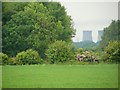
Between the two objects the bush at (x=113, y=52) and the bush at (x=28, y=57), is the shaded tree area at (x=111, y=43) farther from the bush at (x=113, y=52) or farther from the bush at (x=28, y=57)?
the bush at (x=28, y=57)

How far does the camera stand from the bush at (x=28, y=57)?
38.9 ft

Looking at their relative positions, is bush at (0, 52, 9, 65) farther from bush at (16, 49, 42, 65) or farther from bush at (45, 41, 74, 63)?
bush at (45, 41, 74, 63)

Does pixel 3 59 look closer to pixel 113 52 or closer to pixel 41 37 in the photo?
pixel 41 37

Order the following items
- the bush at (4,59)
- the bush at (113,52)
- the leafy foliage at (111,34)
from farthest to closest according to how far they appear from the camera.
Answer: the leafy foliage at (111,34)
the bush at (113,52)
the bush at (4,59)

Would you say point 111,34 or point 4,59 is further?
point 111,34

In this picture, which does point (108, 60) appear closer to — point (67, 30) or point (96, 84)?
point (67, 30)

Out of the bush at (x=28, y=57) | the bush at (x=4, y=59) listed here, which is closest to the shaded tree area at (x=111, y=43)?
the bush at (x=28, y=57)

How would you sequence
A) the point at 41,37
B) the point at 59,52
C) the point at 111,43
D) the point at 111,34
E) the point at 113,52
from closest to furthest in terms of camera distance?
1. the point at 59,52
2. the point at 113,52
3. the point at 111,43
4. the point at 41,37
5. the point at 111,34

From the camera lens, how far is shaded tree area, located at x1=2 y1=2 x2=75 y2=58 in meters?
12.6

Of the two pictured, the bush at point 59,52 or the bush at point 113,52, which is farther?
the bush at point 113,52

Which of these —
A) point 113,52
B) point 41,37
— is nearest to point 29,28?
point 41,37

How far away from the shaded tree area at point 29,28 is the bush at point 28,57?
478 mm

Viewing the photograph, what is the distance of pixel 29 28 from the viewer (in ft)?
41.5

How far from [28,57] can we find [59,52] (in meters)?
1.14
